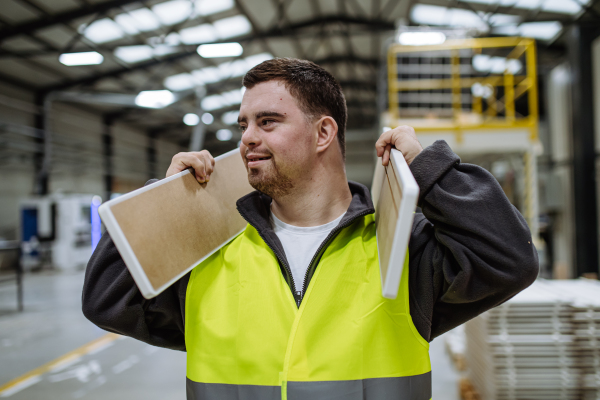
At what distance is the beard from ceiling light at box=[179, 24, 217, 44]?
486 inches

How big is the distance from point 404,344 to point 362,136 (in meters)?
19.3

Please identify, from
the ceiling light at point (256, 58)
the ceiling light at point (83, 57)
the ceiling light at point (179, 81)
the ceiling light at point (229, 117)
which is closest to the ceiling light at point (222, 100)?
the ceiling light at point (229, 117)

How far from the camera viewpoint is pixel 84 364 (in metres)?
5.26

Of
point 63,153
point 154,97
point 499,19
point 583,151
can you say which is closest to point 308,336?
point 583,151

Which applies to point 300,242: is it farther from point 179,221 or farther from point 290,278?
point 179,221

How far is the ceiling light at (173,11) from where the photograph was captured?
11.0 m

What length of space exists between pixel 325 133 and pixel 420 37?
6393 millimetres

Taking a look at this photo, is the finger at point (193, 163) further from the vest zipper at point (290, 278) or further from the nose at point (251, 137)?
the vest zipper at point (290, 278)

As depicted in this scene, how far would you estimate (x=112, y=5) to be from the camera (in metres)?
10.2

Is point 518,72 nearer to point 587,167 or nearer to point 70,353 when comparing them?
point 587,167

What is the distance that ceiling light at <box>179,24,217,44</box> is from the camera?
12562 millimetres

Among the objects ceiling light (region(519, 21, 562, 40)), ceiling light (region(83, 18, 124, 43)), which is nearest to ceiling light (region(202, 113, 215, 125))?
ceiling light (region(83, 18, 124, 43))

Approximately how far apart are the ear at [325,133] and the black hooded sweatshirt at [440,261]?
29 cm

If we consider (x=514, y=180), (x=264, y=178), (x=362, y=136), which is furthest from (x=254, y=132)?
(x=362, y=136)
